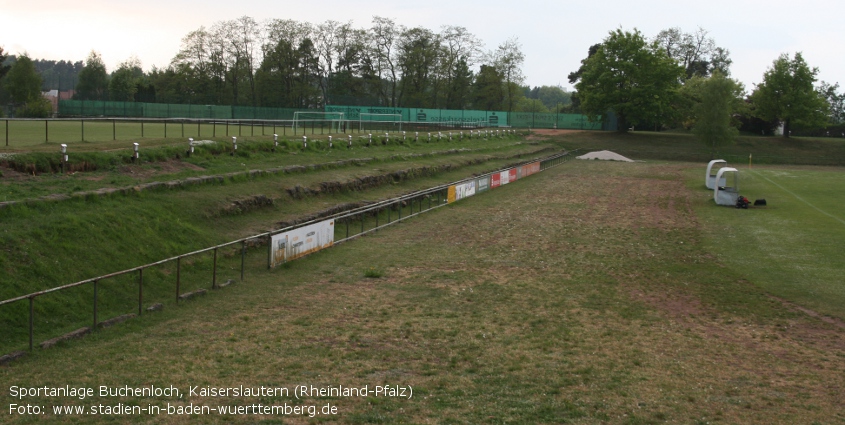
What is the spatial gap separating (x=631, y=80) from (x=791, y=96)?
20.9 m

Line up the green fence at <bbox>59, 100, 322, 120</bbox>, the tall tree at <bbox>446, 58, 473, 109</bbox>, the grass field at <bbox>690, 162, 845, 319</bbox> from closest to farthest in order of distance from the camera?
the grass field at <bbox>690, 162, 845, 319</bbox>
the green fence at <bbox>59, 100, 322, 120</bbox>
the tall tree at <bbox>446, 58, 473, 109</bbox>

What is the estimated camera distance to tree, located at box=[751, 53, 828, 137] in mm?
90938

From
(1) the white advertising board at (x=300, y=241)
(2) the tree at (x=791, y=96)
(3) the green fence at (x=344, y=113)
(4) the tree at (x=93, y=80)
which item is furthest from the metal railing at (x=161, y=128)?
(4) the tree at (x=93, y=80)

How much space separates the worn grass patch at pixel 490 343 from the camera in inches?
404

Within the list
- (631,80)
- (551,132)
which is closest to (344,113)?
(551,132)

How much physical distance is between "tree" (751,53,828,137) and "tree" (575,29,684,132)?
12.9 m

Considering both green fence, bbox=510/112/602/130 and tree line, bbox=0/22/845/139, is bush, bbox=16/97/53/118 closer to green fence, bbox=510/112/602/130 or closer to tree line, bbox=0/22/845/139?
tree line, bbox=0/22/845/139

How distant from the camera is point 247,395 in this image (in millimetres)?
10125

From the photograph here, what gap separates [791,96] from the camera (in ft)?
300

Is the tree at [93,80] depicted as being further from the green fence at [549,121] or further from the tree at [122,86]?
the green fence at [549,121]

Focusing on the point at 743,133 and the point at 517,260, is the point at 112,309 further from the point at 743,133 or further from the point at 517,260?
the point at 743,133

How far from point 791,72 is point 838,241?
3035 inches

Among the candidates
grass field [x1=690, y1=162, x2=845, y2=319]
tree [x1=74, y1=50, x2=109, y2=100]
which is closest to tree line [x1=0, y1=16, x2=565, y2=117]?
tree [x1=74, y1=50, x2=109, y2=100]

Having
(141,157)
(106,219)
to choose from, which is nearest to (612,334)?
(106,219)
